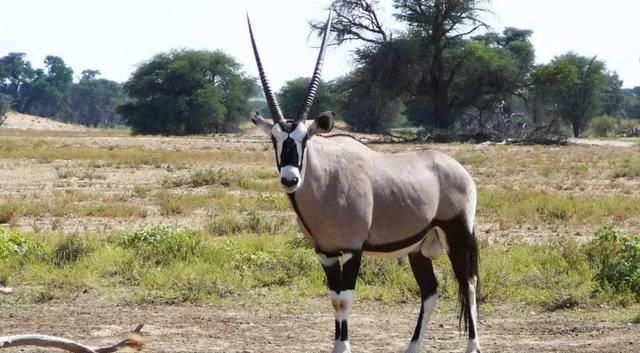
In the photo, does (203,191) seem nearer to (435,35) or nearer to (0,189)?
(0,189)

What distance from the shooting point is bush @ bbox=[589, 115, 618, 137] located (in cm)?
7950

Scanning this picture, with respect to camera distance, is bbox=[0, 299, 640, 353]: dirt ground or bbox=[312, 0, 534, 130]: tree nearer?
bbox=[0, 299, 640, 353]: dirt ground

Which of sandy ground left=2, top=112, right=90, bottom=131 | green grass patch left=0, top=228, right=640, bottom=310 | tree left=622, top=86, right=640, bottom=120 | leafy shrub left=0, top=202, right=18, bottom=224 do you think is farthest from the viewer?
tree left=622, top=86, right=640, bottom=120

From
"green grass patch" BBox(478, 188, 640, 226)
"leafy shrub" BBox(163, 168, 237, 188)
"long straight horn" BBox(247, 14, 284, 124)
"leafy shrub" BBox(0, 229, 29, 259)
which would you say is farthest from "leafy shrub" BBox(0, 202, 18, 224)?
"long straight horn" BBox(247, 14, 284, 124)

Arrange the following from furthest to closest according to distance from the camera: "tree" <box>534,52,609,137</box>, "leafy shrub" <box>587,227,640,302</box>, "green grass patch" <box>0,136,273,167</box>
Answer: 1. "tree" <box>534,52,609,137</box>
2. "green grass patch" <box>0,136,273,167</box>
3. "leafy shrub" <box>587,227,640,302</box>

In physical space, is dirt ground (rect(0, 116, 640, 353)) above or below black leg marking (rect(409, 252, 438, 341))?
below

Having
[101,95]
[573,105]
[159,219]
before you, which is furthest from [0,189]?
[101,95]

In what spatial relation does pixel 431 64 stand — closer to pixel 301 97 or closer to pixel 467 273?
pixel 301 97

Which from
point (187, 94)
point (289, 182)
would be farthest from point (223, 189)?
point (187, 94)

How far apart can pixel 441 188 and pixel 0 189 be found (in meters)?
18.6

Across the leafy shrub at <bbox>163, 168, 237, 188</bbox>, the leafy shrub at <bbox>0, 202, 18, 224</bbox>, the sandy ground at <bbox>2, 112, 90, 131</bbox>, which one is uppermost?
the leafy shrub at <bbox>163, 168, 237, 188</bbox>

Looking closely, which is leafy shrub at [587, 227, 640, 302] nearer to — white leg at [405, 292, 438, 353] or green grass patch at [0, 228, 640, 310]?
green grass patch at [0, 228, 640, 310]

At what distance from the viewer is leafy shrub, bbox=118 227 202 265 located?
13062 mm

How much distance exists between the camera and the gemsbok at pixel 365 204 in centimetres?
792
